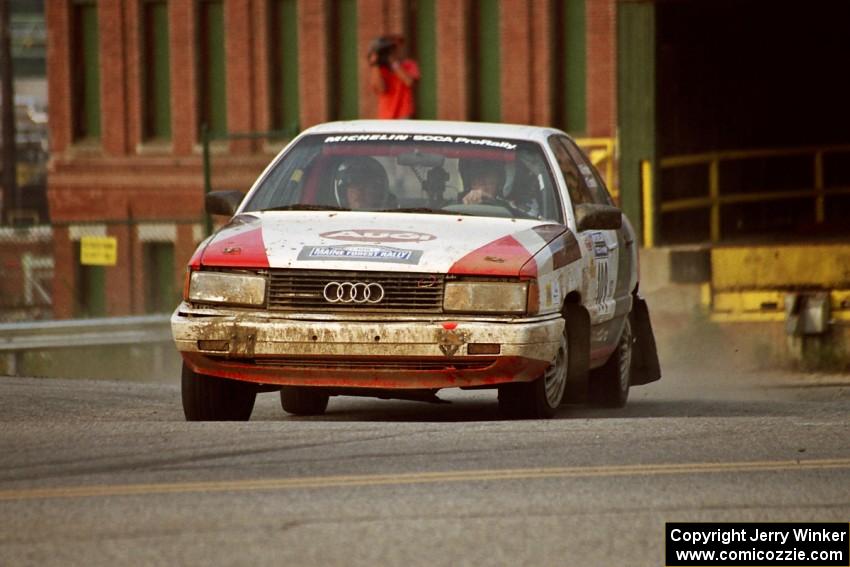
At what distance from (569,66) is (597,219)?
18232 millimetres

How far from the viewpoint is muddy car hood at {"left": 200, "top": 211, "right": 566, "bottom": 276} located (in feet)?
33.5

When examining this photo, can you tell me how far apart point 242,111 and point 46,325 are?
459 inches

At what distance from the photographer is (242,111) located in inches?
1243

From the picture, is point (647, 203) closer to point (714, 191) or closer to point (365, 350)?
point (714, 191)

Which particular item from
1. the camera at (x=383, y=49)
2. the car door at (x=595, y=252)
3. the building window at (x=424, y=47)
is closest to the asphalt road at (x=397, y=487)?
the car door at (x=595, y=252)

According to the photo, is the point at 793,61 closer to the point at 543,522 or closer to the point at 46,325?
the point at 46,325

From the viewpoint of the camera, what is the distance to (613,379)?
12.6 meters

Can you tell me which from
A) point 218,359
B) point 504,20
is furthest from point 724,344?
point 504,20

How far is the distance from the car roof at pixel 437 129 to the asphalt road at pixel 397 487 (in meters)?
1.99

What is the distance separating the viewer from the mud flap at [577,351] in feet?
36.5

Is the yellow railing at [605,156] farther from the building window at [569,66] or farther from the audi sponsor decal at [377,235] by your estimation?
the audi sponsor decal at [377,235]

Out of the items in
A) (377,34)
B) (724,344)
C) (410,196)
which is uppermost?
(377,34)

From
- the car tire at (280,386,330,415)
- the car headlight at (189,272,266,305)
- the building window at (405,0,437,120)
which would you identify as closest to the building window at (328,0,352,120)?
the building window at (405,0,437,120)

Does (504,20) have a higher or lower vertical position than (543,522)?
higher
